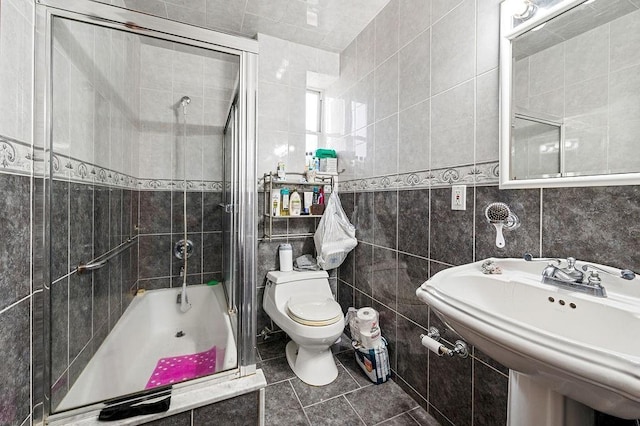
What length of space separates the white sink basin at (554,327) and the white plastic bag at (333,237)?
1.02 meters

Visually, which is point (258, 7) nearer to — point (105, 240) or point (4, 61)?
point (4, 61)

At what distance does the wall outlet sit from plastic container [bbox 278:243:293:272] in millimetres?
1195

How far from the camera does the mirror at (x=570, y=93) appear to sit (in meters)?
0.74

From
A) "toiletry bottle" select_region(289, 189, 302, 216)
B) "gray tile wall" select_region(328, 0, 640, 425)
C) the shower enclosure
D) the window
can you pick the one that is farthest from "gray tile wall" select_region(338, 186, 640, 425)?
the shower enclosure

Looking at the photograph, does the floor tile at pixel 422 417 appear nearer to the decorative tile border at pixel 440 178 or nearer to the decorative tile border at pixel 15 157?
the decorative tile border at pixel 440 178

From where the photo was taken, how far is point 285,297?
69.4 inches

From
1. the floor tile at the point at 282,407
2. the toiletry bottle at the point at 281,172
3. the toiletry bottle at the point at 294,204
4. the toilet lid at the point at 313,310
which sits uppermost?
the toiletry bottle at the point at 281,172

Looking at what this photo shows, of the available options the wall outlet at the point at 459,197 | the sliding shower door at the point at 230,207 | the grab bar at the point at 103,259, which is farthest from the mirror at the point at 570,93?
the grab bar at the point at 103,259

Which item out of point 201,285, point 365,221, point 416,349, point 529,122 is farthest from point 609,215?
point 201,285

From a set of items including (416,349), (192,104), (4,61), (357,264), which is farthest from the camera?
(357,264)

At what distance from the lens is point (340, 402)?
4.55ft

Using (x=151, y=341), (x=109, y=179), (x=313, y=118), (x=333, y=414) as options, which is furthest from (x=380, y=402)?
(x=313, y=118)

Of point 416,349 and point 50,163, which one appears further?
point 416,349

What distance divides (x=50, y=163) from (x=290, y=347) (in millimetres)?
1653
